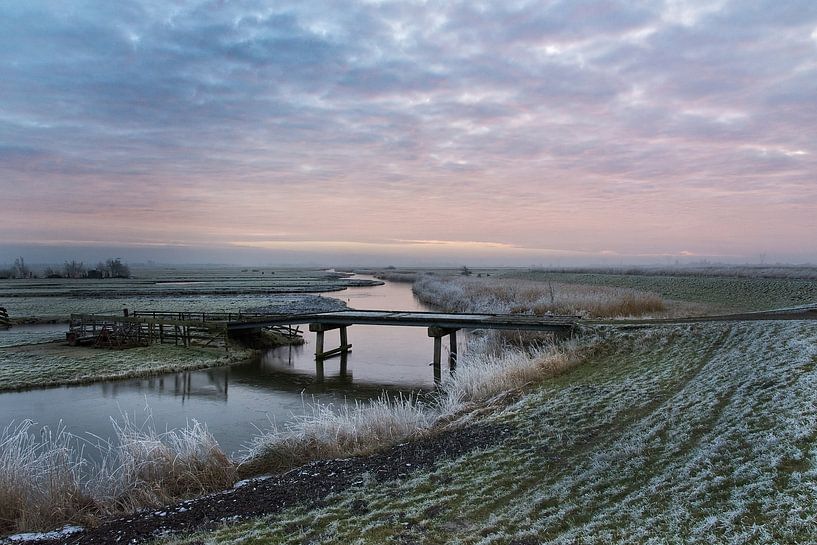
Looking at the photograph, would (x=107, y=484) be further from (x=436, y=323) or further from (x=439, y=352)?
(x=436, y=323)

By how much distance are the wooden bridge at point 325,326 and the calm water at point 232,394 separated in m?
1.46

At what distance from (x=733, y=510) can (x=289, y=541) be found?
505 cm

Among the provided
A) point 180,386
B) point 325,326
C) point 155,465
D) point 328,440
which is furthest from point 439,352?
point 155,465

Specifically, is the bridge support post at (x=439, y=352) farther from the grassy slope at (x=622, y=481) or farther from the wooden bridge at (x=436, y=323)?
the grassy slope at (x=622, y=481)

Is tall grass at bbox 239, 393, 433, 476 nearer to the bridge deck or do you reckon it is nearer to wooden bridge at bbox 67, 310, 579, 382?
wooden bridge at bbox 67, 310, 579, 382

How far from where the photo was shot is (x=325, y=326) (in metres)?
27.9

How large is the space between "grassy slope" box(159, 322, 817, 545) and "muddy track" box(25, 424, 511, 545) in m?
0.39

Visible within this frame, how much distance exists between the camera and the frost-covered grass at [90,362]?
2220cm

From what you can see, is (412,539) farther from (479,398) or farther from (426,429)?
(479,398)

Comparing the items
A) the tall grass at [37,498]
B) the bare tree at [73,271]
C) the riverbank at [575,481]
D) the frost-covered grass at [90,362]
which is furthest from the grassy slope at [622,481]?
the bare tree at [73,271]

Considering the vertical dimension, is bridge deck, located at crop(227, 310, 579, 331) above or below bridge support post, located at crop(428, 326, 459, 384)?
above

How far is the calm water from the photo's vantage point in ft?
54.2

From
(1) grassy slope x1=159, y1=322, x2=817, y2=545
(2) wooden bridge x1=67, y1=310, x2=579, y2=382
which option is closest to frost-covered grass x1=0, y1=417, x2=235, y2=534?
(1) grassy slope x1=159, y1=322, x2=817, y2=545

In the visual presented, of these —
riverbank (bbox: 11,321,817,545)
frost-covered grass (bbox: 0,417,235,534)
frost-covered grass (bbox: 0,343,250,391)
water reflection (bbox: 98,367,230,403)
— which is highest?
riverbank (bbox: 11,321,817,545)
